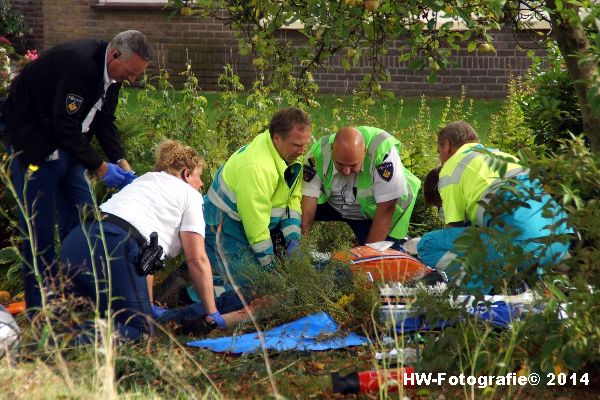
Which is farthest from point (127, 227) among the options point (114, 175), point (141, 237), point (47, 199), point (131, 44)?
point (131, 44)

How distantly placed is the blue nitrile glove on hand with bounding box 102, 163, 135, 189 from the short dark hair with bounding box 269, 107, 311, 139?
96cm

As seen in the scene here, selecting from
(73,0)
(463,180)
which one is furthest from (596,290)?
(73,0)

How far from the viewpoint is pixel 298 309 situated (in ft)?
18.3

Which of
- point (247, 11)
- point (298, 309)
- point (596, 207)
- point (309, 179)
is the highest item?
point (247, 11)

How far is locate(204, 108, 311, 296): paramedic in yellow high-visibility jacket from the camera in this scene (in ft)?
20.0

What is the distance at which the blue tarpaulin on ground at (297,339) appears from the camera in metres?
5.03

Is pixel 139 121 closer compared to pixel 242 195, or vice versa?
pixel 242 195

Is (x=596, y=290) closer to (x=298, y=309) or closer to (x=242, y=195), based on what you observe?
(x=298, y=309)

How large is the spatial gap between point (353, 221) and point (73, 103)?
7.67ft

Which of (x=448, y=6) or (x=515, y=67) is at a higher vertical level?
(x=448, y=6)

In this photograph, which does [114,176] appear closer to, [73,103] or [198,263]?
[73,103]

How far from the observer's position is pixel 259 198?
6.09m

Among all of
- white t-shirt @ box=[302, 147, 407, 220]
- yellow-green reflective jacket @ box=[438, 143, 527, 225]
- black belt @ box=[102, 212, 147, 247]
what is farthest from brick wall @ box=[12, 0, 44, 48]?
black belt @ box=[102, 212, 147, 247]

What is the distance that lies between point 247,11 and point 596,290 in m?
3.42
